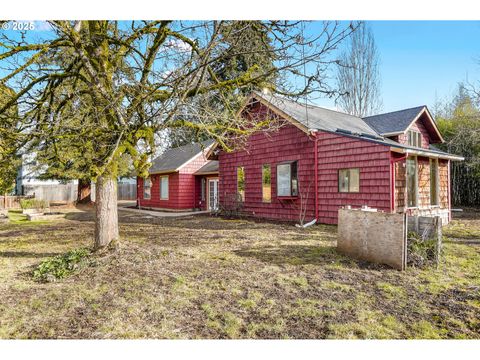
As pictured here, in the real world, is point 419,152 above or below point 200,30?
below

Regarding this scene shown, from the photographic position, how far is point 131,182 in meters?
35.1

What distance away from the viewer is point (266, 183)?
12.8 metres

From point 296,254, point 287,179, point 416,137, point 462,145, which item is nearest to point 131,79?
point 296,254

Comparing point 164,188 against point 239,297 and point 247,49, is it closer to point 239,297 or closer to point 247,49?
point 247,49

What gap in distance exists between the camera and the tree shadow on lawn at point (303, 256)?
534 cm

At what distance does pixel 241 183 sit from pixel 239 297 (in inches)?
408

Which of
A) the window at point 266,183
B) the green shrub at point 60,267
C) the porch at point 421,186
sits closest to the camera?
the green shrub at point 60,267

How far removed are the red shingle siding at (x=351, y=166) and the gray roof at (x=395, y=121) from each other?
4432mm

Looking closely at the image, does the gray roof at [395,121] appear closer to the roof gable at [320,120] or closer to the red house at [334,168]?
the red house at [334,168]

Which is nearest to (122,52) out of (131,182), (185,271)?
(185,271)

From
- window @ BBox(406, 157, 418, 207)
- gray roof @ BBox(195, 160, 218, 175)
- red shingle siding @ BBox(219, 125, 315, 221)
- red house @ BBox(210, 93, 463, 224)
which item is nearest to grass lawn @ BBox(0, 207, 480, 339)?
red house @ BBox(210, 93, 463, 224)

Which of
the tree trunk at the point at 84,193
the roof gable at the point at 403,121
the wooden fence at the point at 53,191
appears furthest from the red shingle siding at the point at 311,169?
the wooden fence at the point at 53,191

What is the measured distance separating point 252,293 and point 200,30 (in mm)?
3559
